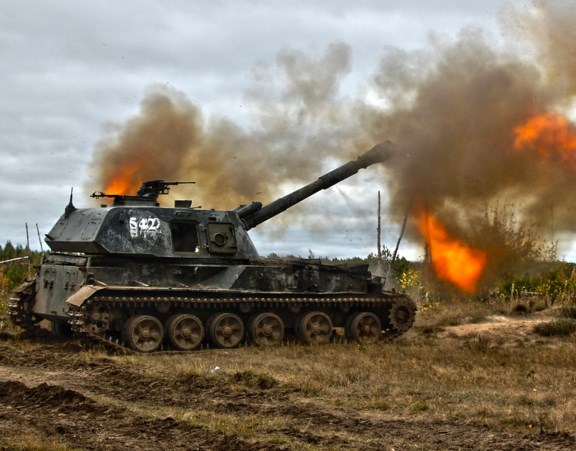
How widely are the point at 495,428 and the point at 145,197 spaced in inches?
463

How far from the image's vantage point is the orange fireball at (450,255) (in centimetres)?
2338

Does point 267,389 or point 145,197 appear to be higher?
point 145,197

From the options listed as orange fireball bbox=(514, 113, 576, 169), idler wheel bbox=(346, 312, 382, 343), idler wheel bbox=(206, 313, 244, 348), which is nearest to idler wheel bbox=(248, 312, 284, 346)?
idler wheel bbox=(206, 313, 244, 348)

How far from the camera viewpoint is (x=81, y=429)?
9773 mm

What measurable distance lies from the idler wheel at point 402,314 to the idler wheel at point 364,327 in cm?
38

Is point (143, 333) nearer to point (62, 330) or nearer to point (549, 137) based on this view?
point (62, 330)

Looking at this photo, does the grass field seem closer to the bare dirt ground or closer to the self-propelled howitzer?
the bare dirt ground

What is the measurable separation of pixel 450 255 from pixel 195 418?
14.8m

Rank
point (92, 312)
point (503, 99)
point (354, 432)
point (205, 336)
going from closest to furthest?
point (354, 432), point (92, 312), point (205, 336), point (503, 99)

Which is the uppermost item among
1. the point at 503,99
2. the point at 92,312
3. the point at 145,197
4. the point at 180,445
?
the point at 503,99

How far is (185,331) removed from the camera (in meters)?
18.5

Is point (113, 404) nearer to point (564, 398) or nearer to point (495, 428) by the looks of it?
point (495, 428)

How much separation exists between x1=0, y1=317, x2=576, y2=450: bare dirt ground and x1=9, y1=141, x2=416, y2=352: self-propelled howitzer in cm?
287

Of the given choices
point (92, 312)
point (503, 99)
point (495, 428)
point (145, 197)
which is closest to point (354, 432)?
point (495, 428)
